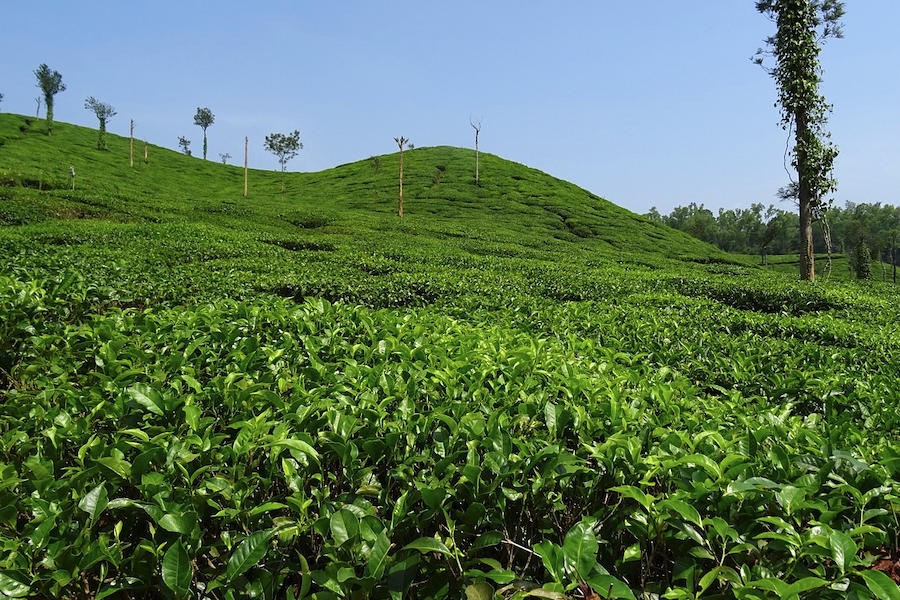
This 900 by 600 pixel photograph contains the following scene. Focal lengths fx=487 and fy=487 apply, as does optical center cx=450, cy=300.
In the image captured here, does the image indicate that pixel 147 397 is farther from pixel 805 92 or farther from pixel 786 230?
pixel 786 230

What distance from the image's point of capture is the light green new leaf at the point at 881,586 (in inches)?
58.4

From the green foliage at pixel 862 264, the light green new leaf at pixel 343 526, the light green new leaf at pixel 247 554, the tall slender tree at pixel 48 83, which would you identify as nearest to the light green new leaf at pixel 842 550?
the light green new leaf at pixel 343 526

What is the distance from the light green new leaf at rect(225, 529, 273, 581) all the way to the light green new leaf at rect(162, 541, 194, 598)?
13 cm

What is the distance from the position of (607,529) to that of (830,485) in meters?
1.02

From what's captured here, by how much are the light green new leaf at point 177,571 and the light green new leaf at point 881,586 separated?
2198mm

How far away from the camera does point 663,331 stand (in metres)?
7.17

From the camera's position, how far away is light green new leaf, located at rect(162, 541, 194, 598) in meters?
1.67

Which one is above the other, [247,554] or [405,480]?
[405,480]

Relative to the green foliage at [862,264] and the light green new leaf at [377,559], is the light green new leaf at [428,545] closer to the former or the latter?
the light green new leaf at [377,559]

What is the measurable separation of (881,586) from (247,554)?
2.06 m

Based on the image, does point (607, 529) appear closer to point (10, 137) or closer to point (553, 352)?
point (553, 352)

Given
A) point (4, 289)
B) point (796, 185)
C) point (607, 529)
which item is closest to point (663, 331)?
point (607, 529)

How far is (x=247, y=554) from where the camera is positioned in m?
1.74

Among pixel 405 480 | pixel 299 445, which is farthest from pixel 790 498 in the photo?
pixel 299 445
